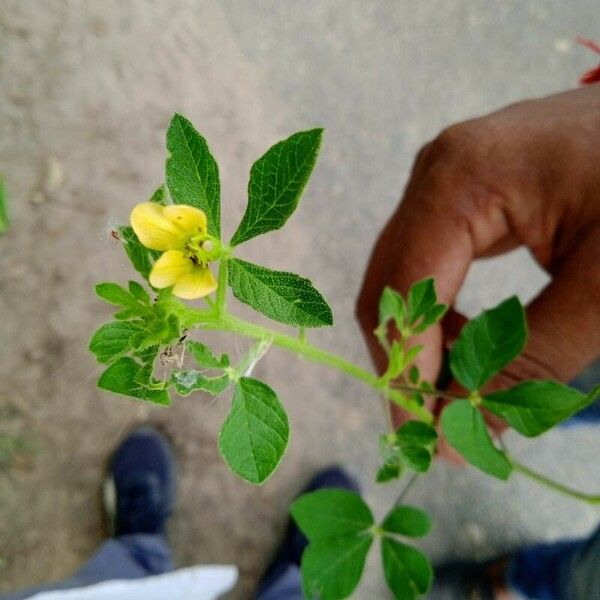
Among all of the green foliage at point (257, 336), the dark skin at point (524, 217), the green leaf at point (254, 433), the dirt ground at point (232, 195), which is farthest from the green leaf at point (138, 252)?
the dirt ground at point (232, 195)

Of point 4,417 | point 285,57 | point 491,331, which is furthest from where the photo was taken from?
point 285,57

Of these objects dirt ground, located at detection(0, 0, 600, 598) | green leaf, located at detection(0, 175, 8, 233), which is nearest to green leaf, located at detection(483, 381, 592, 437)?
dirt ground, located at detection(0, 0, 600, 598)

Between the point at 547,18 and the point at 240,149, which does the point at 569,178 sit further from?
the point at 547,18

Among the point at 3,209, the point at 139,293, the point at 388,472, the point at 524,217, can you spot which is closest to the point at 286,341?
the point at 139,293

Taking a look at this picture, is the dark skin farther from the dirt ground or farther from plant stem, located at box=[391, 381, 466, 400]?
the dirt ground

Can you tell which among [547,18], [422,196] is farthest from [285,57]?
[422,196]

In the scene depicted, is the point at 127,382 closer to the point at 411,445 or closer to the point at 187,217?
the point at 187,217
